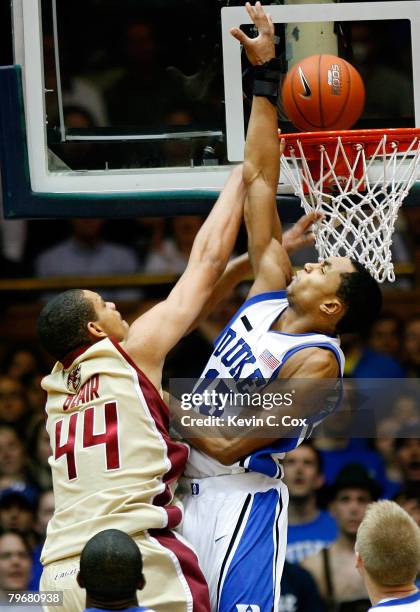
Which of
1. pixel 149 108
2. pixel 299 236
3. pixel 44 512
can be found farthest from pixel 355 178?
pixel 44 512

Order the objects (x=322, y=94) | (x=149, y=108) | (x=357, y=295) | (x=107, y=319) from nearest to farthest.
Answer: (x=107, y=319) < (x=357, y=295) < (x=322, y=94) < (x=149, y=108)

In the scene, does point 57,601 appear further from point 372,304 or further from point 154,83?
point 154,83

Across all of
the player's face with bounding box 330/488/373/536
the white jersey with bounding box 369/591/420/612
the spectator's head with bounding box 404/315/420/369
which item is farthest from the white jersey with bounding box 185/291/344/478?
the spectator's head with bounding box 404/315/420/369

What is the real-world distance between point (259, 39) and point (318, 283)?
0.92 m

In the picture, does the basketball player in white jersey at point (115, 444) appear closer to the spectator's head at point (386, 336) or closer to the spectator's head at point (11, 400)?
the spectator's head at point (11, 400)

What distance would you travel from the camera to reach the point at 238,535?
4121 millimetres

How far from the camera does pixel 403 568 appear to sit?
3.51 metres

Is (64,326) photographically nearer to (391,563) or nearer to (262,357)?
(262,357)

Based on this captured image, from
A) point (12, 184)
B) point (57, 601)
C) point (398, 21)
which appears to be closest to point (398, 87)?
point (398, 21)

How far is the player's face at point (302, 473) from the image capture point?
224 inches

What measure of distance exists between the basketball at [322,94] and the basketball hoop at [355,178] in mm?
86

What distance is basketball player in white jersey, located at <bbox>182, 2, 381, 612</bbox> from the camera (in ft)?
13.4

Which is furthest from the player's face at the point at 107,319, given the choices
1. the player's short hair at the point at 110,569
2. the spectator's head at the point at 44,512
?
the spectator's head at the point at 44,512

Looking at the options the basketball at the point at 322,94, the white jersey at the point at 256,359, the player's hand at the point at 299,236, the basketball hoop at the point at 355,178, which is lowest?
the white jersey at the point at 256,359
